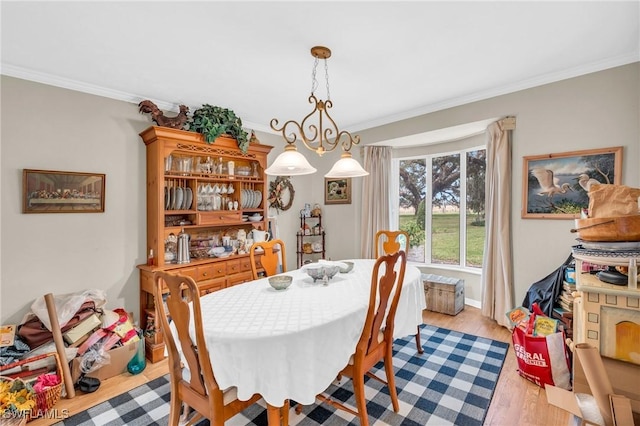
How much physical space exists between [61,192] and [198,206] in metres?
1.20

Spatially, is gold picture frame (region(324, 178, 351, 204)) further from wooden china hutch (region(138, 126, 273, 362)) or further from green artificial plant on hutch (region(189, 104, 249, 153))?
green artificial plant on hutch (region(189, 104, 249, 153))

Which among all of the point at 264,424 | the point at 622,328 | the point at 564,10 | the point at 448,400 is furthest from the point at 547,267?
the point at 264,424

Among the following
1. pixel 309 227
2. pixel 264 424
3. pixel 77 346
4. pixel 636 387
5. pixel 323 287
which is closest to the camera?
pixel 636 387

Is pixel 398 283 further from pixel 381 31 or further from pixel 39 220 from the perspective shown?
pixel 39 220

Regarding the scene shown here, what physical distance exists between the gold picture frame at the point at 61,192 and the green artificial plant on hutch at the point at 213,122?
1054 mm

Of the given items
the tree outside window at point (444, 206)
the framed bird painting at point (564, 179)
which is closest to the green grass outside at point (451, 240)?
the tree outside window at point (444, 206)

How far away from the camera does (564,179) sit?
270cm

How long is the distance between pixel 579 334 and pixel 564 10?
1.99 metres

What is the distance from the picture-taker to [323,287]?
2.08 meters

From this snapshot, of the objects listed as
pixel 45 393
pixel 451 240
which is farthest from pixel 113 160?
pixel 451 240

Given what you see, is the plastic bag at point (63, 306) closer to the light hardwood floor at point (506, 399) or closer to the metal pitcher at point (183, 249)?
the light hardwood floor at point (506, 399)

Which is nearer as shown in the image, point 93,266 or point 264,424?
point 264,424

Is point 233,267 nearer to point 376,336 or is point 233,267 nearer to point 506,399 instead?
point 376,336

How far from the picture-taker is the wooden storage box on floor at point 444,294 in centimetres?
353
